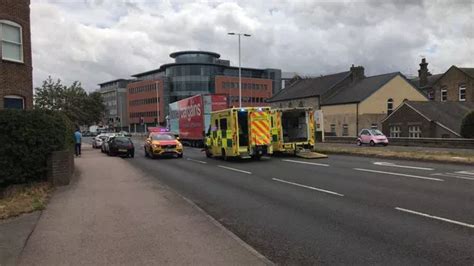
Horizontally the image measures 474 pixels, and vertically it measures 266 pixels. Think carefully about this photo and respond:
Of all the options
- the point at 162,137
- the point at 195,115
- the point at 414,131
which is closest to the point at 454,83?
the point at 414,131

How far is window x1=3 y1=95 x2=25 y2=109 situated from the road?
317 inches

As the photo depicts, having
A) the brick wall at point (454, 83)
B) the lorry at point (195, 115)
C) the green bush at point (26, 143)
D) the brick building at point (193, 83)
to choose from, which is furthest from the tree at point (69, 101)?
the brick building at point (193, 83)

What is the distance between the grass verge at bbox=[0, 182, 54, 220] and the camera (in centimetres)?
899

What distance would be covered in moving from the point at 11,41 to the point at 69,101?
26593 mm

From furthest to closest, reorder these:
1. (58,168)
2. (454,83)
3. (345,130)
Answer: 1. (454,83)
2. (345,130)
3. (58,168)

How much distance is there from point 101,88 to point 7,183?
15840 centimetres

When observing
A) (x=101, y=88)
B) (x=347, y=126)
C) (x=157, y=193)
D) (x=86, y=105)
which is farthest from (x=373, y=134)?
(x=101, y=88)

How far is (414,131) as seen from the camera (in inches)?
1927

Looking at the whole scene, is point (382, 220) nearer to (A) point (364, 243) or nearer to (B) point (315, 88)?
(A) point (364, 243)

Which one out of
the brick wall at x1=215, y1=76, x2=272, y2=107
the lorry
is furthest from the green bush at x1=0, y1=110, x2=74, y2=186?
the brick wall at x1=215, y1=76, x2=272, y2=107

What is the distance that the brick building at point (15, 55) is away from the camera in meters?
18.5

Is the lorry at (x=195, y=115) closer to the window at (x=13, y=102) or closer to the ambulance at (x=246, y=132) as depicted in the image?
the ambulance at (x=246, y=132)

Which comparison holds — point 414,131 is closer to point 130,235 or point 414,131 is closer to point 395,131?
point 395,131

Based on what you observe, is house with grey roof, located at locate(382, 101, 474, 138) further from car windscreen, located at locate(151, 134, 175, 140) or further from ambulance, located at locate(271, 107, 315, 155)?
car windscreen, located at locate(151, 134, 175, 140)
